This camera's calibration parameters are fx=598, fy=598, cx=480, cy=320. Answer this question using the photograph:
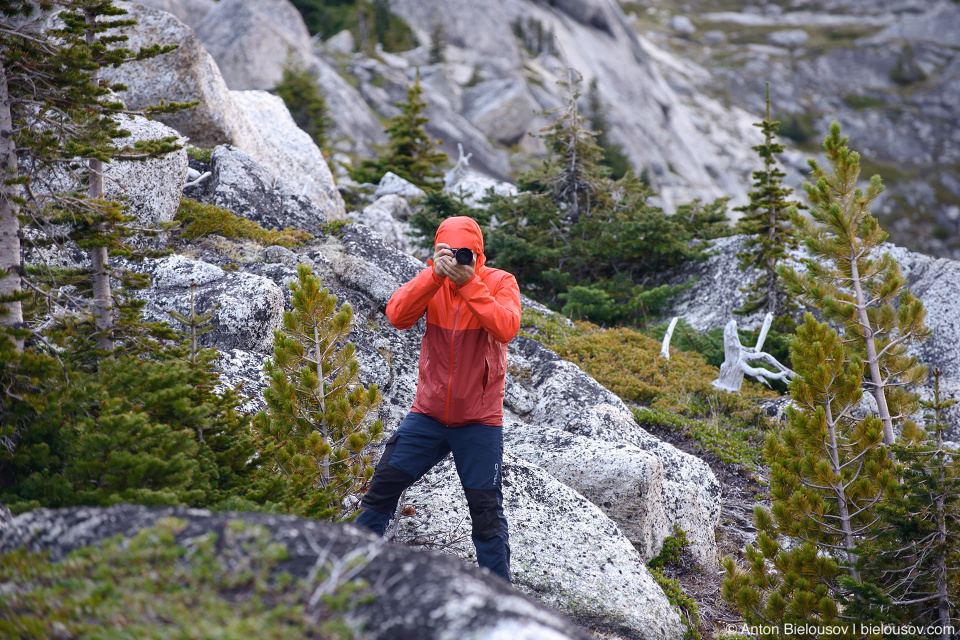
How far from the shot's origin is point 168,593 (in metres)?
2.23

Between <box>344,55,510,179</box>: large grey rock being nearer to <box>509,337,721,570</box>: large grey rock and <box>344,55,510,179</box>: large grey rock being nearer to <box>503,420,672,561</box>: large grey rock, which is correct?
<box>509,337,721,570</box>: large grey rock

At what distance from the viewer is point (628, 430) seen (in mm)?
7941

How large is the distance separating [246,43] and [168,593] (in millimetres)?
40678

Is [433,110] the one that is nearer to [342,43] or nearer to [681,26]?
[342,43]

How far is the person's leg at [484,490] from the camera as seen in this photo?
4492mm

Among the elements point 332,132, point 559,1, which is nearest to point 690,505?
point 332,132

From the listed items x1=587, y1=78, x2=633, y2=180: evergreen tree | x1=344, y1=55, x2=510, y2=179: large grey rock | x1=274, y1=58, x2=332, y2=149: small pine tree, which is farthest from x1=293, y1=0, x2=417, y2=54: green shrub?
x1=274, y1=58, x2=332, y2=149: small pine tree

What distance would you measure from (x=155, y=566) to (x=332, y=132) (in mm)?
38333

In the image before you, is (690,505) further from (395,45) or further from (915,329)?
(395,45)

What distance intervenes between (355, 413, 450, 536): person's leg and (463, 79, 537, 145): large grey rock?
162 ft

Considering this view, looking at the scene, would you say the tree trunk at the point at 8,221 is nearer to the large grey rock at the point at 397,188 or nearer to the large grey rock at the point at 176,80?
the large grey rock at the point at 176,80

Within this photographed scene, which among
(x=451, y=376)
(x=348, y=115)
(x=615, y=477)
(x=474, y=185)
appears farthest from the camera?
(x=348, y=115)

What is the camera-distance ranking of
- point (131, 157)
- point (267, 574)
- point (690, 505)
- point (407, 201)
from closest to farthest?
point (267, 574)
point (131, 157)
point (690, 505)
point (407, 201)

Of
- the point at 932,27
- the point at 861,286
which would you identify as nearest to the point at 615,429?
the point at 861,286
